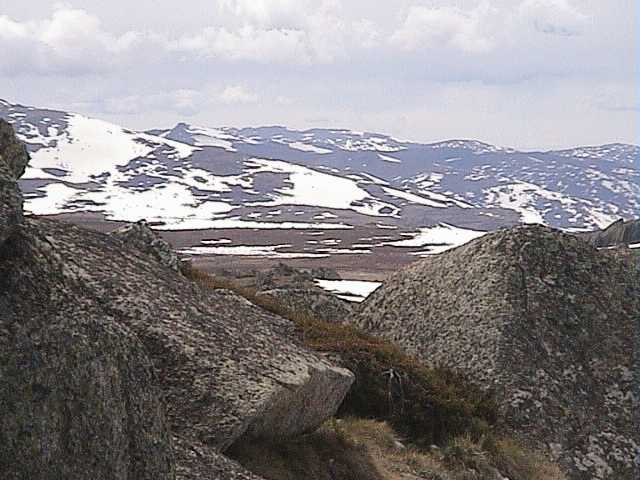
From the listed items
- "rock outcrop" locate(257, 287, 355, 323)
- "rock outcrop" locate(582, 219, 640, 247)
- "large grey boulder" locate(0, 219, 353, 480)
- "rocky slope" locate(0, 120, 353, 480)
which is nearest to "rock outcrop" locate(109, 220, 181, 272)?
"rock outcrop" locate(257, 287, 355, 323)

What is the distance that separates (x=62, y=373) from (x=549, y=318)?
436 inches

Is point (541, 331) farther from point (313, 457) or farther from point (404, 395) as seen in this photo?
point (313, 457)

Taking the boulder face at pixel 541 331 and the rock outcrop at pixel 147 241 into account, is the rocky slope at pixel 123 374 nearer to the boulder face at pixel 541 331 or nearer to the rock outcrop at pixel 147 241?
the rock outcrop at pixel 147 241

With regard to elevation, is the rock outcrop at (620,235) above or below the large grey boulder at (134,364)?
below

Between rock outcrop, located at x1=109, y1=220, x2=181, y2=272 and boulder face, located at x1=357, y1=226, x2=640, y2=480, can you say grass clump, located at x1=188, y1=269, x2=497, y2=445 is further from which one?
rock outcrop, located at x1=109, y1=220, x2=181, y2=272

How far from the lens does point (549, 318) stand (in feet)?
50.5

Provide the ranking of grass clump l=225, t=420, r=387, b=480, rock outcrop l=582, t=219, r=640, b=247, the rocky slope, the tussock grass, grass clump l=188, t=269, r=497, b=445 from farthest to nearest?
rock outcrop l=582, t=219, r=640, b=247
grass clump l=188, t=269, r=497, b=445
the tussock grass
grass clump l=225, t=420, r=387, b=480
the rocky slope

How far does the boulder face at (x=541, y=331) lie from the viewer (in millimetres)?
14188

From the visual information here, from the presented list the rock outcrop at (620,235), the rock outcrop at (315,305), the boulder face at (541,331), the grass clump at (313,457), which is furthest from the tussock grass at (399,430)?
the rock outcrop at (620,235)

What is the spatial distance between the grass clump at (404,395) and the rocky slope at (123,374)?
2.10 m

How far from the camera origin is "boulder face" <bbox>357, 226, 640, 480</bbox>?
14.2 meters

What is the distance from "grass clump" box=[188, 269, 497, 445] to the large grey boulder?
1105 mm

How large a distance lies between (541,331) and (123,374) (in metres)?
10.1

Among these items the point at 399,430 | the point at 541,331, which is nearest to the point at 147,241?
the point at 399,430
